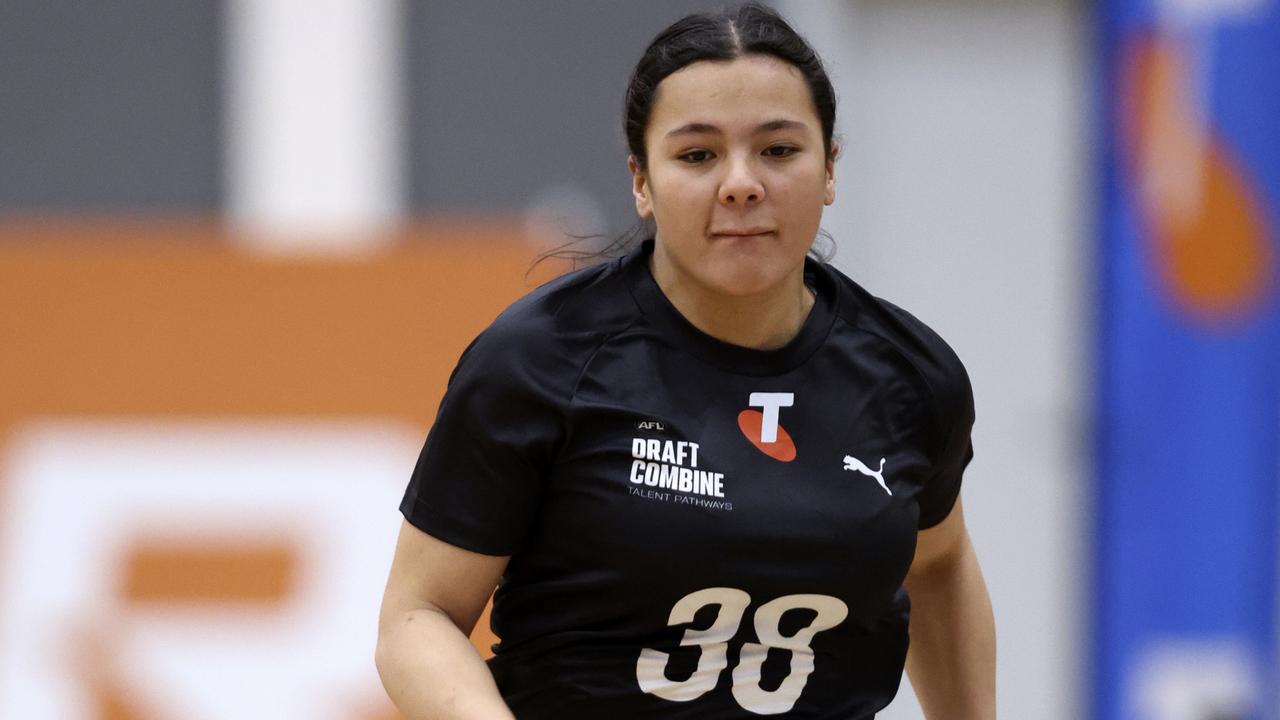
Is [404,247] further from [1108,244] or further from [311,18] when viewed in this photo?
[1108,244]

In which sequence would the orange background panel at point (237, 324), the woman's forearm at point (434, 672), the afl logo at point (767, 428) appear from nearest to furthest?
the woman's forearm at point (434, 672)
the afl logo at point (767, 428)
the orange background panel at point (237, 324)

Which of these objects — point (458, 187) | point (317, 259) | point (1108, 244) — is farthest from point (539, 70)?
point (1108, 244)

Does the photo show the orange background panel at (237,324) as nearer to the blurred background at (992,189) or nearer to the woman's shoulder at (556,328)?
the blurred background at (992,189)

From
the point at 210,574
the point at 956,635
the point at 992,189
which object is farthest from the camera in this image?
the point at 992,189

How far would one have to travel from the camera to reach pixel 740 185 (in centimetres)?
191

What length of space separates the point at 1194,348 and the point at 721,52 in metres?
3.64

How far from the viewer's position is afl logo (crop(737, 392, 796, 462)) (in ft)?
6.55

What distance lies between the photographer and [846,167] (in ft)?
18.0

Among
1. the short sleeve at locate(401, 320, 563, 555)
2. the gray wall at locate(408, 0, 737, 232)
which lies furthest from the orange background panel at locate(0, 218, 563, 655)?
Answer: the short sleeve at locate(401, 320, 563, 555)

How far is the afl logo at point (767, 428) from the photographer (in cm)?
200

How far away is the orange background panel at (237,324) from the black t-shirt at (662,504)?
214 cm

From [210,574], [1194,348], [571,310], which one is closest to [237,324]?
[210,574]

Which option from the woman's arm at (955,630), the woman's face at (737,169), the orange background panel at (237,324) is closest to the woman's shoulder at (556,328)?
the woman's face at (737,169)

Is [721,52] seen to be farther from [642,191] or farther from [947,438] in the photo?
[947,438]
